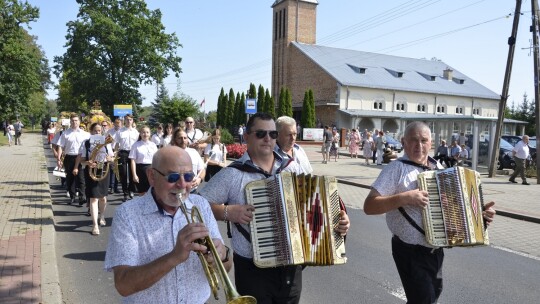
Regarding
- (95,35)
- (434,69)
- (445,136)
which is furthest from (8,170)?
(434,69)

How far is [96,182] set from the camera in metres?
7.72

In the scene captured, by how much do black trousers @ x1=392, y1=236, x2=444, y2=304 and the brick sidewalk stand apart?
3.49 m

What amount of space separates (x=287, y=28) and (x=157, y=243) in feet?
181

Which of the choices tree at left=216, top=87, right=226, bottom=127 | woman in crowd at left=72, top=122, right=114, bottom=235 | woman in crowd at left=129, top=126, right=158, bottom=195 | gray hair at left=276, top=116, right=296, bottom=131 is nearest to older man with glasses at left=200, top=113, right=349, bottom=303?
gray hair at left=276, top=116, right=296, bottom=131

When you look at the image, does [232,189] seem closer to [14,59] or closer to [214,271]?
[214,271]

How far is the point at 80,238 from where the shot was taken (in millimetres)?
7422

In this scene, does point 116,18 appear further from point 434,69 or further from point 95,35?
point 434,69

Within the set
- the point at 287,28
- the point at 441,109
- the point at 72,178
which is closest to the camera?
the point at 72,178

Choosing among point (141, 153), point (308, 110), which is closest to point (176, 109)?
point (308, 110)

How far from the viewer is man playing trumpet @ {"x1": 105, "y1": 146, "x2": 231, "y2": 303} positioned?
216cm

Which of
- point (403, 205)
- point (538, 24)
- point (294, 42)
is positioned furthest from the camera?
point (294, 42)

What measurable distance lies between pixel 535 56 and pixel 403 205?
53.8 ft

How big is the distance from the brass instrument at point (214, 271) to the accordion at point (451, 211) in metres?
1.83

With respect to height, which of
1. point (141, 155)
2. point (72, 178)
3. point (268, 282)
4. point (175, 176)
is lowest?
point (72, 178)
